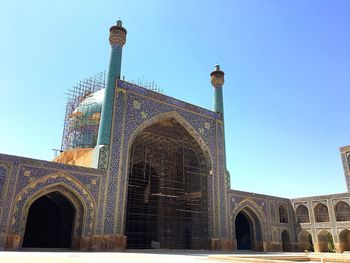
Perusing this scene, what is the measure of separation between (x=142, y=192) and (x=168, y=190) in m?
1.65

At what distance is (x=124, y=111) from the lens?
44.3ft

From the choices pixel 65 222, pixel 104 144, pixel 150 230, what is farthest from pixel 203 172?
pixel 65 222

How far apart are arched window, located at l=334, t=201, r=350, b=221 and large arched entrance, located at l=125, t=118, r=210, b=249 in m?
8.25

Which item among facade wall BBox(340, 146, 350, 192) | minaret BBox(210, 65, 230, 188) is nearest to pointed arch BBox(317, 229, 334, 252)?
facade wall BBox(340, 146, 350, 192)

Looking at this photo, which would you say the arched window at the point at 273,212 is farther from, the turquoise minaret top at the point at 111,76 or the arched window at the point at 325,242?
the turquoise minaret top at the point at 111,76

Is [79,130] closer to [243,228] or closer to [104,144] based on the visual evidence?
[104,144]

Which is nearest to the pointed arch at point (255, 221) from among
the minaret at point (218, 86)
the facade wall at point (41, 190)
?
the minaret at point (218, 86)

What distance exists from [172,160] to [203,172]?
8.45 feet

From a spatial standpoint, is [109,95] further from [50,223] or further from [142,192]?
[142,192]

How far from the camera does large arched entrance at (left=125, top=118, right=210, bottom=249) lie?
15914 mm

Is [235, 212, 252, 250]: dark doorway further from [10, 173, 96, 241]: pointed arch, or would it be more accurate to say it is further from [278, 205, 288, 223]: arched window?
[10, 173, 96, 241]: pointed arch

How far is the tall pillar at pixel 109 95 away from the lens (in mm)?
12234

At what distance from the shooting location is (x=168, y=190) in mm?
17641

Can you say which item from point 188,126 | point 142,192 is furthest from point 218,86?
point 142,192
